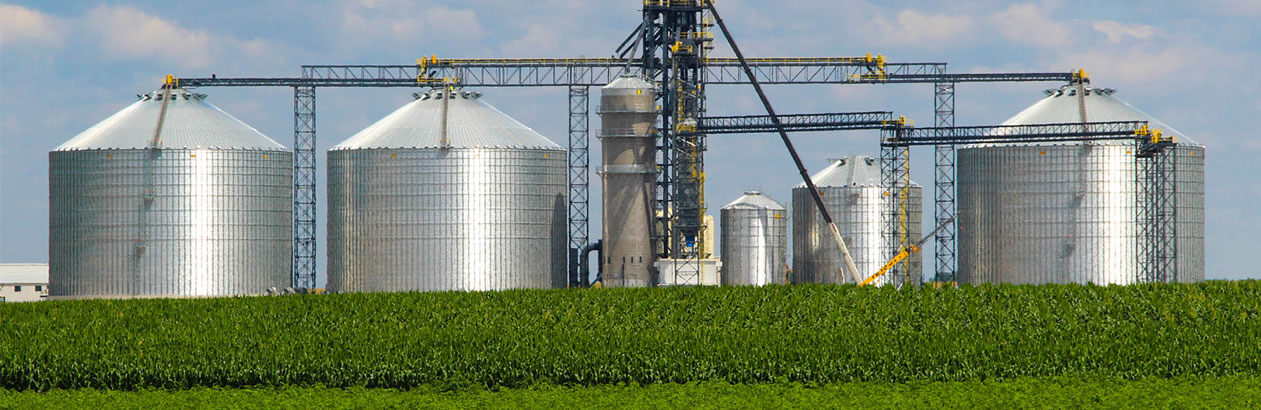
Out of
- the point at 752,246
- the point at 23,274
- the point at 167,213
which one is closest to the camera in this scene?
the point at 167,213

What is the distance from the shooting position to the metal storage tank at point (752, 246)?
101 m

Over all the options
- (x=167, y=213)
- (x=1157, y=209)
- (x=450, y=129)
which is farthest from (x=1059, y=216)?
(x=167, y=213)

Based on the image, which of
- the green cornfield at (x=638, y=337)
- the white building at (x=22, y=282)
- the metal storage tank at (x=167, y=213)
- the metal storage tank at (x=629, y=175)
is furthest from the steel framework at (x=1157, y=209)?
the white building at (x=22, y=282)

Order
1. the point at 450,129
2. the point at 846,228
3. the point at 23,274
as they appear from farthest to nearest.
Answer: the point at 23,274 < the point at 846,228 < the point at 450,129

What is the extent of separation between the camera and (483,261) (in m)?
90.2

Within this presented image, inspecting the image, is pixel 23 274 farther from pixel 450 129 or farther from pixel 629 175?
pixel 629 175

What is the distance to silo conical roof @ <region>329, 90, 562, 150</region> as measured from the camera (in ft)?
301

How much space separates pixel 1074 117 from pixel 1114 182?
6057mm

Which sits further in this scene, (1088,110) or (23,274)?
(23,274)

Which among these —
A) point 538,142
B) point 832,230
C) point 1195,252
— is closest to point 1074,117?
point 1195,252

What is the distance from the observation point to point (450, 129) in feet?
304

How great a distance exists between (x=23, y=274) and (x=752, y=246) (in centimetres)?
7857

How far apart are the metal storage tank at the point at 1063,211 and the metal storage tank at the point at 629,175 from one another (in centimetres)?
2055

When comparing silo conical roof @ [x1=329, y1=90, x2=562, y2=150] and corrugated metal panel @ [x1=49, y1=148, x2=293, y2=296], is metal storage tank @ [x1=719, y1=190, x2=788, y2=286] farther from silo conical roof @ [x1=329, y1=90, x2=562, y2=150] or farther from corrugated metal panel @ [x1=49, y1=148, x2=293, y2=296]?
corrugated metal panel @ [x1=49, y1=148, x2=293, y2=296]
